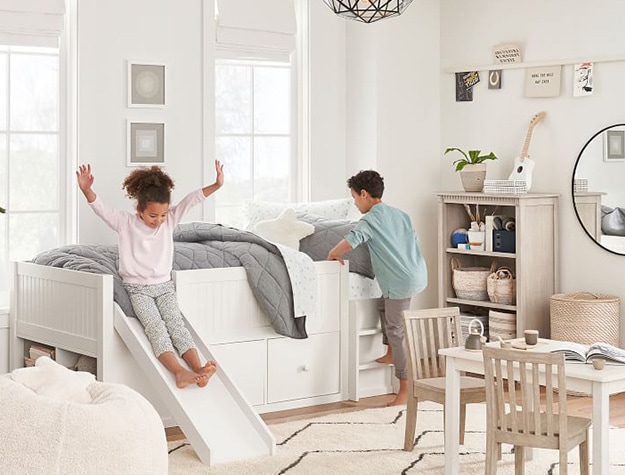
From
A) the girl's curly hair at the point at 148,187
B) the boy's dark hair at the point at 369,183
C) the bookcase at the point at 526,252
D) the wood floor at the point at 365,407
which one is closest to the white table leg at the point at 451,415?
the wood floor at the point at 365,407

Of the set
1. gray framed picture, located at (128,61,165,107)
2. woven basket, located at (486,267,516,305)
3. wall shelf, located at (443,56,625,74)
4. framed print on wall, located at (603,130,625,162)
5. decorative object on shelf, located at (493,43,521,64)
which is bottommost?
woven basket, located at (486,267,516,305)

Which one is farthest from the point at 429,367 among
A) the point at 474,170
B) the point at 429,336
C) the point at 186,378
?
the point at 474,170

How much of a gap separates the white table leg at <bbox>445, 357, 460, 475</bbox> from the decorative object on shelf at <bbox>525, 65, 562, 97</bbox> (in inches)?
101

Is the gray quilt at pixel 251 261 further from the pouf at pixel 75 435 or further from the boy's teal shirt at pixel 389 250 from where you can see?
the pouf at pixel 75 435

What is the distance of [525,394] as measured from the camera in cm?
323

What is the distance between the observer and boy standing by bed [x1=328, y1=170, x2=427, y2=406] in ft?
16.4

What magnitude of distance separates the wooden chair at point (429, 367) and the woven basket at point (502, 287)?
1.47 meters

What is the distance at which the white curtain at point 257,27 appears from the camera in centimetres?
562

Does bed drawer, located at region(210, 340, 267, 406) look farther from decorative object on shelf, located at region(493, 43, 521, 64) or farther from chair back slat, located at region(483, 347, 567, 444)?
decorative object on shelf, located at region(493, 43, 521, 64)

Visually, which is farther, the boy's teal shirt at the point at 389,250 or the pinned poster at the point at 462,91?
the pinned poster at the point at 462,91

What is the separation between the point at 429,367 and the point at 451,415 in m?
0.50

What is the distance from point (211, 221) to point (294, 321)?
1.06m

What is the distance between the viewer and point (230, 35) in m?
5.64

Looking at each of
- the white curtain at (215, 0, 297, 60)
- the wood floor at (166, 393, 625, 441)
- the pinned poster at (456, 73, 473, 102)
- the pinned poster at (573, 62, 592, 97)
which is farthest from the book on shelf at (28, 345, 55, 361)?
the pinned poster at (573, 62, 592, 97)
